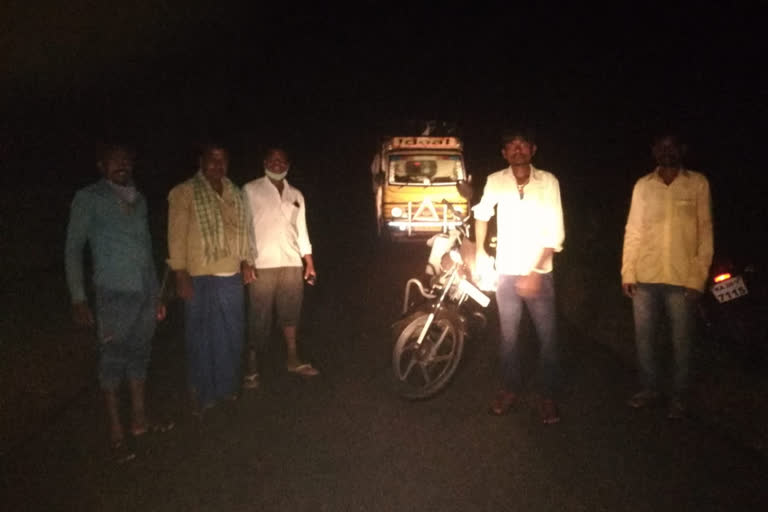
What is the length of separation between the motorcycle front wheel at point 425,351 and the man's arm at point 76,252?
7.66 feet

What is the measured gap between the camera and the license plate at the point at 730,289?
18.2ft

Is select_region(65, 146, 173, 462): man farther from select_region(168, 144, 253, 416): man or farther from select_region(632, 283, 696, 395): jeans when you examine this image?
select_region(632, 283, 696, 395): jeans

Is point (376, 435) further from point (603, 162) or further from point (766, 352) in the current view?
point (603, 162)

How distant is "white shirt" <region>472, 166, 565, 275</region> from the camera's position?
5.23 metres

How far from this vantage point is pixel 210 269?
545cm

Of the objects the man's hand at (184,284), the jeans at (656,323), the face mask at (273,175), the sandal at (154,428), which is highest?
the face mask at (273,175)

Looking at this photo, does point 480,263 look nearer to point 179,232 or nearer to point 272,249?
point 272,249

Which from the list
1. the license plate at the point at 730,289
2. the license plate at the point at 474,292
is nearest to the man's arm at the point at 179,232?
the license plate at the point at 474,292

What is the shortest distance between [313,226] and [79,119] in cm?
854

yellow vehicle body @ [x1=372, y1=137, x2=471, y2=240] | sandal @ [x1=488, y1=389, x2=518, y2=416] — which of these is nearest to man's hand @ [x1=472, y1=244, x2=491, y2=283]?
sandal @ [x1=488, y1=389, x2=518, y2=416]

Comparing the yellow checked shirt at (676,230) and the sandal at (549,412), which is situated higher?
the yellow checked shirt at (676,230)

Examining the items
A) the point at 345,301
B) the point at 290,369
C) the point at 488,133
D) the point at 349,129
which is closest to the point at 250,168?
the point at 488,133

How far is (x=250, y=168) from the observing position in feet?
127

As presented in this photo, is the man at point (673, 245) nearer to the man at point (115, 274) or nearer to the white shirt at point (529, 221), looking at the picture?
Result: the white shirt at point (529, 221)
